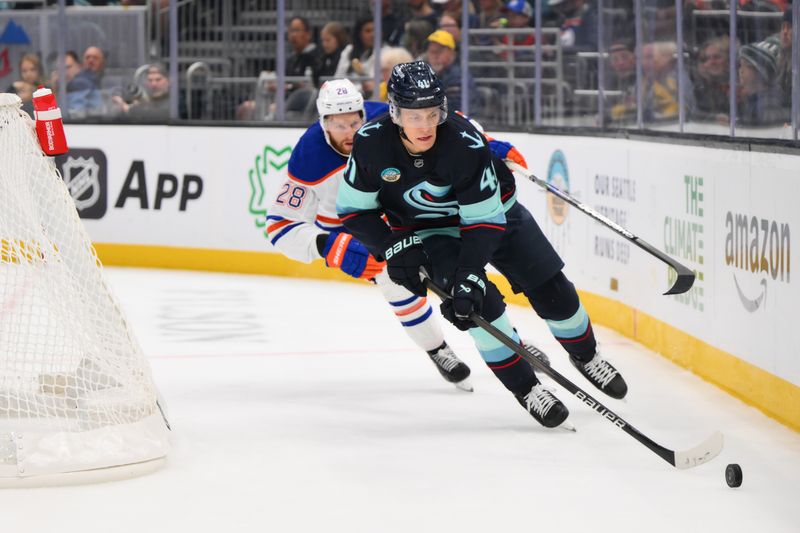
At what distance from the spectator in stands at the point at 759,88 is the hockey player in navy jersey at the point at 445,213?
976mm

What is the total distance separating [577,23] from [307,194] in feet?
9.07

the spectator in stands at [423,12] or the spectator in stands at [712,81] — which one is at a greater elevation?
A: the spectator in stands at [423,12]

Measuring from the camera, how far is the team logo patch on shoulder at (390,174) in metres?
3.97

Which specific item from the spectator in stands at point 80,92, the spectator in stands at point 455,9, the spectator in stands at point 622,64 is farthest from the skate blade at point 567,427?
the spectator in stands at point 80,92

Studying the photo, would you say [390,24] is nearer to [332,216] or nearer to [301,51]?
[301,51]

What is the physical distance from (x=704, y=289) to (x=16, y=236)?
242 cm

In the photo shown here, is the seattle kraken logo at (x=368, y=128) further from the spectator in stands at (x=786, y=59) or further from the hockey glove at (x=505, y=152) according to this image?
the spectator in stands at (x=786, y=59)

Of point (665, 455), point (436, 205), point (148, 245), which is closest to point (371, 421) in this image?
point (436, 205)

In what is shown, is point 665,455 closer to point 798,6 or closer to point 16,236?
point 798,6

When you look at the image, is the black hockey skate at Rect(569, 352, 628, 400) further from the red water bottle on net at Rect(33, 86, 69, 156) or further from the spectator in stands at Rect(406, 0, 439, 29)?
the spectator in stands at Rect(406, 0, 439, 29)

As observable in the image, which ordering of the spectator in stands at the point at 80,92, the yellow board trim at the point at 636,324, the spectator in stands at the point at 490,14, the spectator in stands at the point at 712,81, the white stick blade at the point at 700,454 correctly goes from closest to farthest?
the white stick blade at the point at 700,454 → the yellow board trim at the point at 636,324 → the spectator in stands at the point at 712,81 → the spectator in stands at the point at 490,14 → the spectator in stands at the point at 80,92

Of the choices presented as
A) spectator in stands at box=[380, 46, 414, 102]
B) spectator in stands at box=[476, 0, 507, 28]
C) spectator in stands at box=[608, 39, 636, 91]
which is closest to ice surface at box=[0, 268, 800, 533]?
spectator in stands at box=[608, 39, 636, 91]

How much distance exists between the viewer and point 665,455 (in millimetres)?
3678

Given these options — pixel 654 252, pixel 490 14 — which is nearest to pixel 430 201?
pixel 654 252
